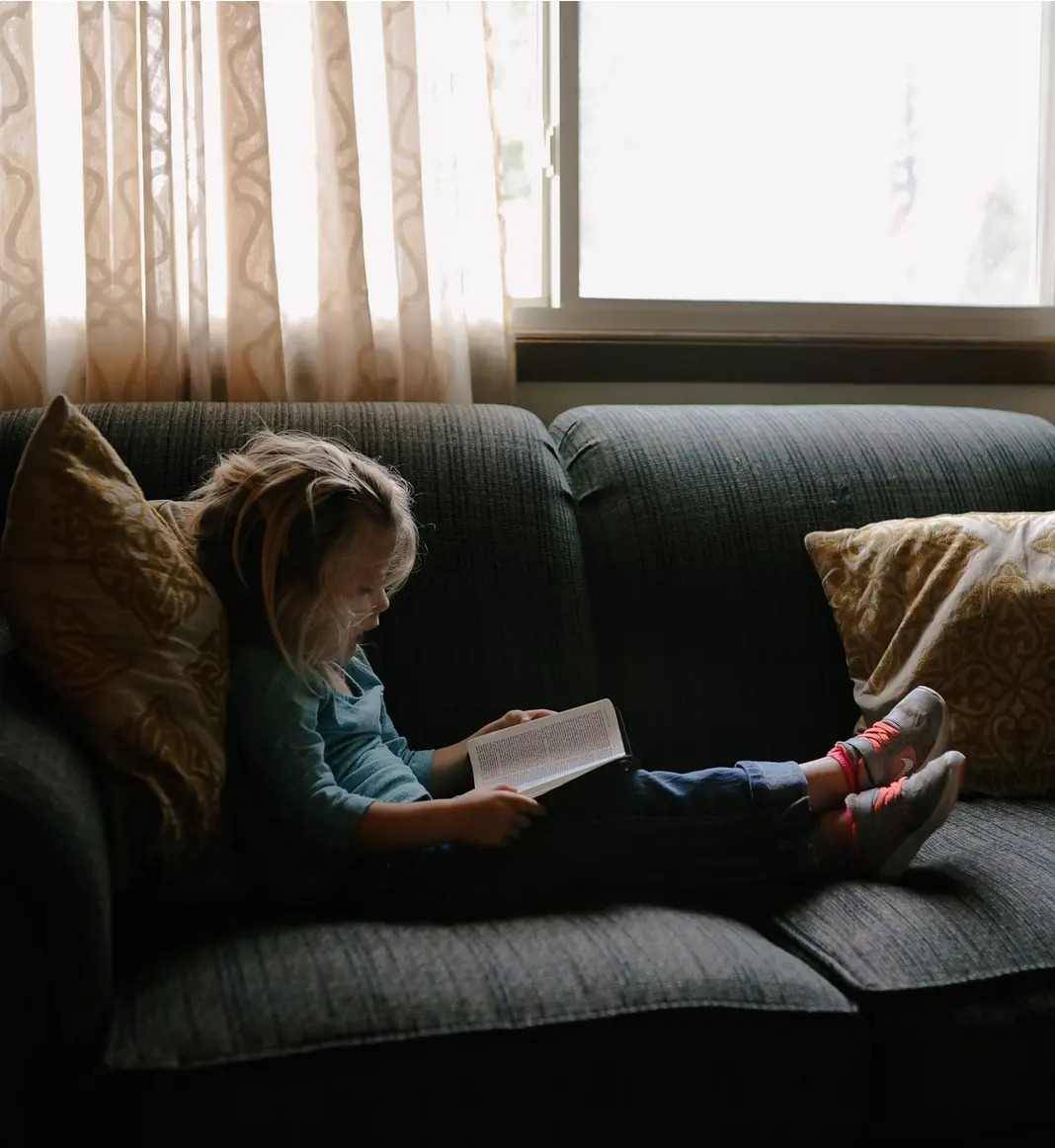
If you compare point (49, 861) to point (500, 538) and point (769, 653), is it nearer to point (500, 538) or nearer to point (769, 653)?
point (500, 538)

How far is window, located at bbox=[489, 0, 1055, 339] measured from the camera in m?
2.26

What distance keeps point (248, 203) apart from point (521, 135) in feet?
1.98

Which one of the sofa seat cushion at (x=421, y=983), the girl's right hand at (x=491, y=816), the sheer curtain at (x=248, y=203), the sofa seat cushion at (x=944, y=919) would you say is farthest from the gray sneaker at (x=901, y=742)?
the sheer curtain at (x=248, y=203)

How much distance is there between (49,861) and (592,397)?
1.48 m

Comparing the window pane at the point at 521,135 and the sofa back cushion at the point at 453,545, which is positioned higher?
the window pane at the point at 521,135

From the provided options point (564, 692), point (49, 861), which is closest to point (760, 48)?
point (564, 692)

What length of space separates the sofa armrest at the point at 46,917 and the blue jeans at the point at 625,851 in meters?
0.33

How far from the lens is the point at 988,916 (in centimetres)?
125

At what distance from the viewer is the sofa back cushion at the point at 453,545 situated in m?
1.61

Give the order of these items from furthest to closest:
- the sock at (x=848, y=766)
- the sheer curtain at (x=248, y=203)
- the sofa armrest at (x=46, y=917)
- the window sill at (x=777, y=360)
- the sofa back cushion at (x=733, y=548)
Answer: the window sill at (x=777, y=360)
the sheer curtain at (x=248, y=203)
the sofa back cushion at (x=733, y=548)
the sock at (x=848, y=766)
the sofa armrest at (x=46, y=917)

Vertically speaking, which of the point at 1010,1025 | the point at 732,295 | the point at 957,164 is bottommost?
the point at 1010,1025

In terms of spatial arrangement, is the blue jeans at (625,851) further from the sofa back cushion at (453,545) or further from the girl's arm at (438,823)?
the sofa back cushion at (453,545)

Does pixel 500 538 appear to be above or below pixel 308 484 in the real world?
below

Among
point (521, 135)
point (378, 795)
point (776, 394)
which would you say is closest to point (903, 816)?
point (378, 795)
